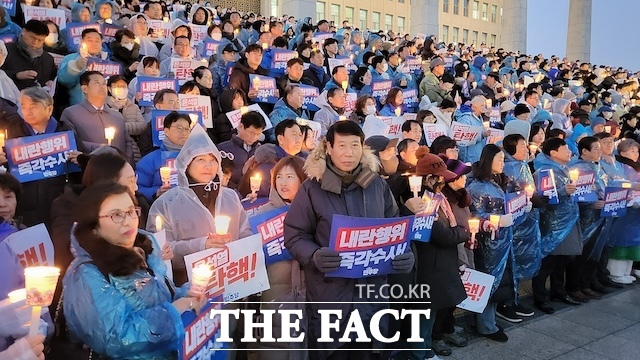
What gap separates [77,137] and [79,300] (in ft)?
11.3

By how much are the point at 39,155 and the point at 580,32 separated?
41.9 m

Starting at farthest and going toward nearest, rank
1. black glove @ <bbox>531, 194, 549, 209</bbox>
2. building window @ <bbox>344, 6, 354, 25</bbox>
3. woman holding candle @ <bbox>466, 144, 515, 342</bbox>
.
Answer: building window @ <bbox>344, 6, 354, 25</bbox> → black glove @ <bbox>531, 194, 549, 209</bbox> → woman holding candle @ <bbox>466, 144, 515, 342</bbox>

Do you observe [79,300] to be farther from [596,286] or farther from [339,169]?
[596,286]

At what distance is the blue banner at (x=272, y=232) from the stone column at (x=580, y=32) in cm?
4032

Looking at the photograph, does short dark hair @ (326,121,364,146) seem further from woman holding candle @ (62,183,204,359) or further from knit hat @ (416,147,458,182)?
woman holding candle @ (62,183,204,359)

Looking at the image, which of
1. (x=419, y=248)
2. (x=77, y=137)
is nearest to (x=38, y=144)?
(x=77, y=137)

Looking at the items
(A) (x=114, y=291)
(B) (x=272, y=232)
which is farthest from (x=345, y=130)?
(A) (x=114, y=291)

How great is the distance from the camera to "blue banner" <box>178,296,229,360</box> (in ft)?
7.72

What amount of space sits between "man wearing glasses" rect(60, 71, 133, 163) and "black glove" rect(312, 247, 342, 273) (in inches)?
120

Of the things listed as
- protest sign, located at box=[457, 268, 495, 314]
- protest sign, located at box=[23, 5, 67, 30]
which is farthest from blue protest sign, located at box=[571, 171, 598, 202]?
protest sign, located at box=[23, 5, 67, 30]

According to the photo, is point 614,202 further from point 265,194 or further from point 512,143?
point 265,194

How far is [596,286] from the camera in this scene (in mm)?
6176

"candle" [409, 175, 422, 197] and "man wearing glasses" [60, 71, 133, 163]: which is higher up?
"man wearing glasses" [60, 71, 133, 163]

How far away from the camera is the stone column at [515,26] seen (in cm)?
3634
